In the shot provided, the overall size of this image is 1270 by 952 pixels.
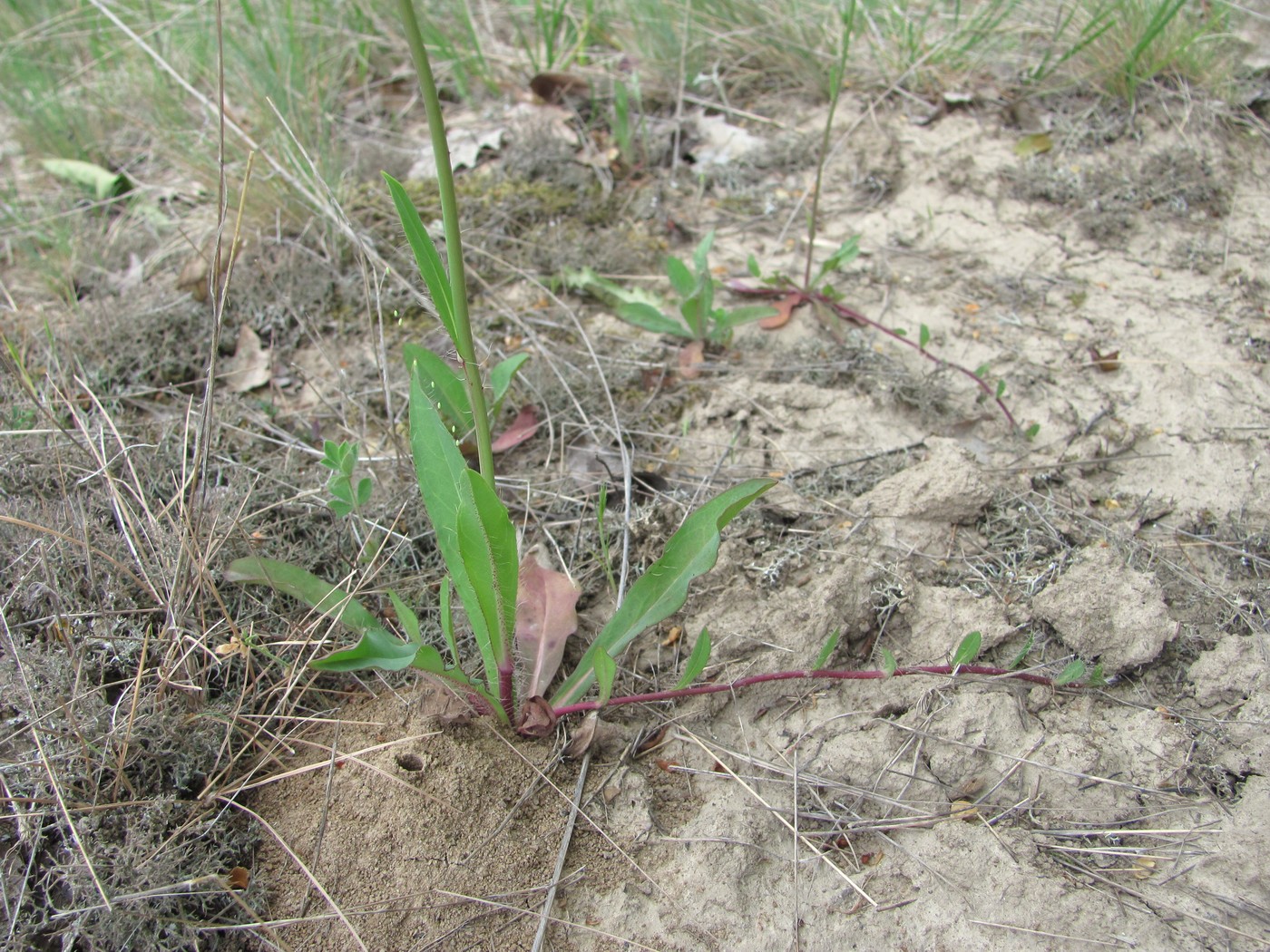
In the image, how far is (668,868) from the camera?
1.39 m

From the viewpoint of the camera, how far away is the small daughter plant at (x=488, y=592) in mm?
1261

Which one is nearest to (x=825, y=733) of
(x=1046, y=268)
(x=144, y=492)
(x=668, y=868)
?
(x=668, y=868)

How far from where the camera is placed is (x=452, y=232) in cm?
119

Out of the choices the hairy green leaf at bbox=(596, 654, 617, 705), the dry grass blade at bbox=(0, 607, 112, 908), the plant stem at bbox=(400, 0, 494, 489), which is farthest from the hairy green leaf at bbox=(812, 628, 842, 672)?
the dry grass blade at bbox=(0, 607, 112, 908)

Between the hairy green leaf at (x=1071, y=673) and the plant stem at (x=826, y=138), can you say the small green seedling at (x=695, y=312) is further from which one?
the hairy green leaf at (x=1071, y=673)

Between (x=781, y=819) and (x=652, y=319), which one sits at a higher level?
(x=652, y=319)

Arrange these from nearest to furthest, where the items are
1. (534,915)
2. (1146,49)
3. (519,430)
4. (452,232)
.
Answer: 1. (452,232)
2. (534,915)
3. (519,430)
4. (1146,49)

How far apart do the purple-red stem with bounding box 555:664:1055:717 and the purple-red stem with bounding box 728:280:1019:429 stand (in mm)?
788

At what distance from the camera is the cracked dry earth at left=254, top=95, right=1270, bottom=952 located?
1.33 m

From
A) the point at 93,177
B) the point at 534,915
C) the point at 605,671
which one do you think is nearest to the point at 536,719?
the point at 605,671

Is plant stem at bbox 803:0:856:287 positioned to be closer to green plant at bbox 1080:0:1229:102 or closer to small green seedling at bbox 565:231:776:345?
small green seedling at bbox 565:231:776:345

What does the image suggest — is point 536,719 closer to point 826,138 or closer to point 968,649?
point 968,649

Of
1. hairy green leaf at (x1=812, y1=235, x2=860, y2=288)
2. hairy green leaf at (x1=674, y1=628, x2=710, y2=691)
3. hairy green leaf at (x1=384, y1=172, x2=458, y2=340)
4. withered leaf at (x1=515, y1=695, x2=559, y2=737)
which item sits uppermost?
hairy green leaf at (x1=384, y1=172, x2=458, y2=340)

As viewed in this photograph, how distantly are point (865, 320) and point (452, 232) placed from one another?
1463 millimetres
